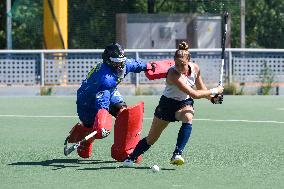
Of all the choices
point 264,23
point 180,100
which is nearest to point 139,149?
point 180,100

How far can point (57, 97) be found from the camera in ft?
85.9

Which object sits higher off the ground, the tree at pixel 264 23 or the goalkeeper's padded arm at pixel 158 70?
the tree at pixel 264 23

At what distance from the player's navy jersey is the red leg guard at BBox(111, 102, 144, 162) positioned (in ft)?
0.90

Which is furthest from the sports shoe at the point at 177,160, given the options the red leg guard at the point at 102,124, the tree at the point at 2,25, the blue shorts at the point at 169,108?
the tree at the point at 2,25

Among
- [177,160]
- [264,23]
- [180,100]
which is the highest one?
[264,23]

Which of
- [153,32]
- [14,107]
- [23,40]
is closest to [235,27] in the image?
[153,32]

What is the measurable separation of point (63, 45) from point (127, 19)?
14.1ft

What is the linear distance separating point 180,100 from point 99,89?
1146mm

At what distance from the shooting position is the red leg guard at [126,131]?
13.2 m

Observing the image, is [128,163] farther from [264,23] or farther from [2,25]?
[264,23]

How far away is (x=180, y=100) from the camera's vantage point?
41.2 ft

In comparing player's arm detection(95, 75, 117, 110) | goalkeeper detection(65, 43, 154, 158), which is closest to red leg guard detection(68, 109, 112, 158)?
goalkeeper detection(65, 43, 154, 158)

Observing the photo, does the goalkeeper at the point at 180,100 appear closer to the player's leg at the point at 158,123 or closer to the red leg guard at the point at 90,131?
the player's leg at the point at 158,123

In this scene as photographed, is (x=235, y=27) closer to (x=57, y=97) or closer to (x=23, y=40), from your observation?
(x=23, y=40)
